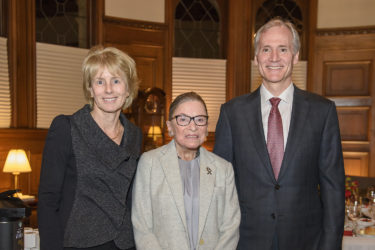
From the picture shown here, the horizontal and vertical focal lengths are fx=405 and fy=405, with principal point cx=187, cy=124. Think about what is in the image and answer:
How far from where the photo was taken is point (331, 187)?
1.92m

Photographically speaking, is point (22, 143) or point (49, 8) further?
point (49, 8)

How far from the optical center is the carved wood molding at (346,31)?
632cm

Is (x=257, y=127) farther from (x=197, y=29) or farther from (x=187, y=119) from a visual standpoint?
(x=197, y=29)

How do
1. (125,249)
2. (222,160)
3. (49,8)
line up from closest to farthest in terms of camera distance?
(125,249) → (222,160) → (49,8)

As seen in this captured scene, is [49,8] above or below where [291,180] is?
above

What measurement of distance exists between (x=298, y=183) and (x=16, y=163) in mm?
3639

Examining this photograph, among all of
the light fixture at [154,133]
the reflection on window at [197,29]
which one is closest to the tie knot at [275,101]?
the light fixture at [154,133]

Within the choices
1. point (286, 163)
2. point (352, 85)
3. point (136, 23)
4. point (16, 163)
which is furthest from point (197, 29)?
point (286, 163)

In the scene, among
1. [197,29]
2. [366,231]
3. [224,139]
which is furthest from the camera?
[197,29]

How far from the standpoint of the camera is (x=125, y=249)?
1.90m

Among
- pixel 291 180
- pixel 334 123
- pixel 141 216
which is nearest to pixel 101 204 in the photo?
pixel 141 216

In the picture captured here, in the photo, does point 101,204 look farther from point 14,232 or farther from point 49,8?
point 49,8

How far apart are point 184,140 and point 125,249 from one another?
0.58m

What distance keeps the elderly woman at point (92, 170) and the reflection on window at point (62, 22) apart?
3.98 m
